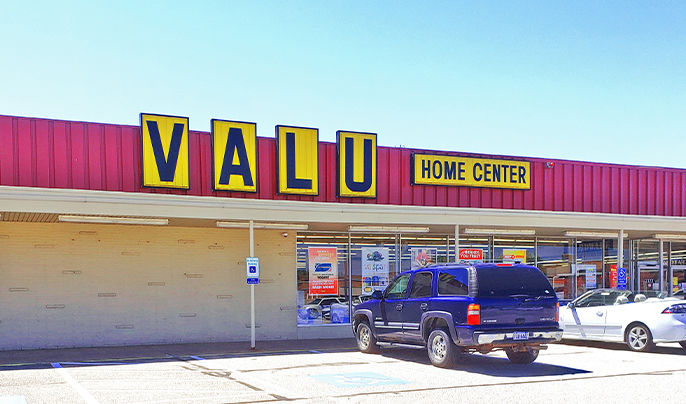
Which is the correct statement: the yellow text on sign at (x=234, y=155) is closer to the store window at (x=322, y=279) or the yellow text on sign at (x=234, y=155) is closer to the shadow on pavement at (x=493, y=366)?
the store window at (x=322, y=279)

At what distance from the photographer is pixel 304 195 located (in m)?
18.3

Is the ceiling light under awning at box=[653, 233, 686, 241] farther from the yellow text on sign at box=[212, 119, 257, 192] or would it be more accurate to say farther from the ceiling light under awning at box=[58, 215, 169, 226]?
the ceiling light under awning at box=[58, 215, 169, 226]

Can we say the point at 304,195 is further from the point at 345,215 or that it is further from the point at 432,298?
the point at 432,298

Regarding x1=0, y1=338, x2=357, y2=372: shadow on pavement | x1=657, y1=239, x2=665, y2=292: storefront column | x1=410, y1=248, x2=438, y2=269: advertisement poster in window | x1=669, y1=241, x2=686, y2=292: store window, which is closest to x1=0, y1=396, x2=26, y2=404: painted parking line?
x1=0, y1=338, x2=357, y2=372: shadow on pavement

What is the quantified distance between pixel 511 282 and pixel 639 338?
178 inches

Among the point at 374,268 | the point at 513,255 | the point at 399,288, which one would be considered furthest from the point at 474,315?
the point at 513,255

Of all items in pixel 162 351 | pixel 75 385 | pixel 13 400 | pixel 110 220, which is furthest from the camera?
pixel 110 220

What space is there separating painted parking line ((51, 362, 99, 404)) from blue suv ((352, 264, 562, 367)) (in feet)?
19.2

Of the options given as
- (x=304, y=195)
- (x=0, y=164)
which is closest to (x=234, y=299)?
(x=304, y=195)

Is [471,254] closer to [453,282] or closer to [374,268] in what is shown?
[374,268]

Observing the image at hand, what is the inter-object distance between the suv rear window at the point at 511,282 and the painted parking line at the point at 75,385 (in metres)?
6.35

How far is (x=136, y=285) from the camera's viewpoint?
57.0 feet

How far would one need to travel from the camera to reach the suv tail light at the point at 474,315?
11.7 metres

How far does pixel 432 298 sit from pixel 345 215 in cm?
475
